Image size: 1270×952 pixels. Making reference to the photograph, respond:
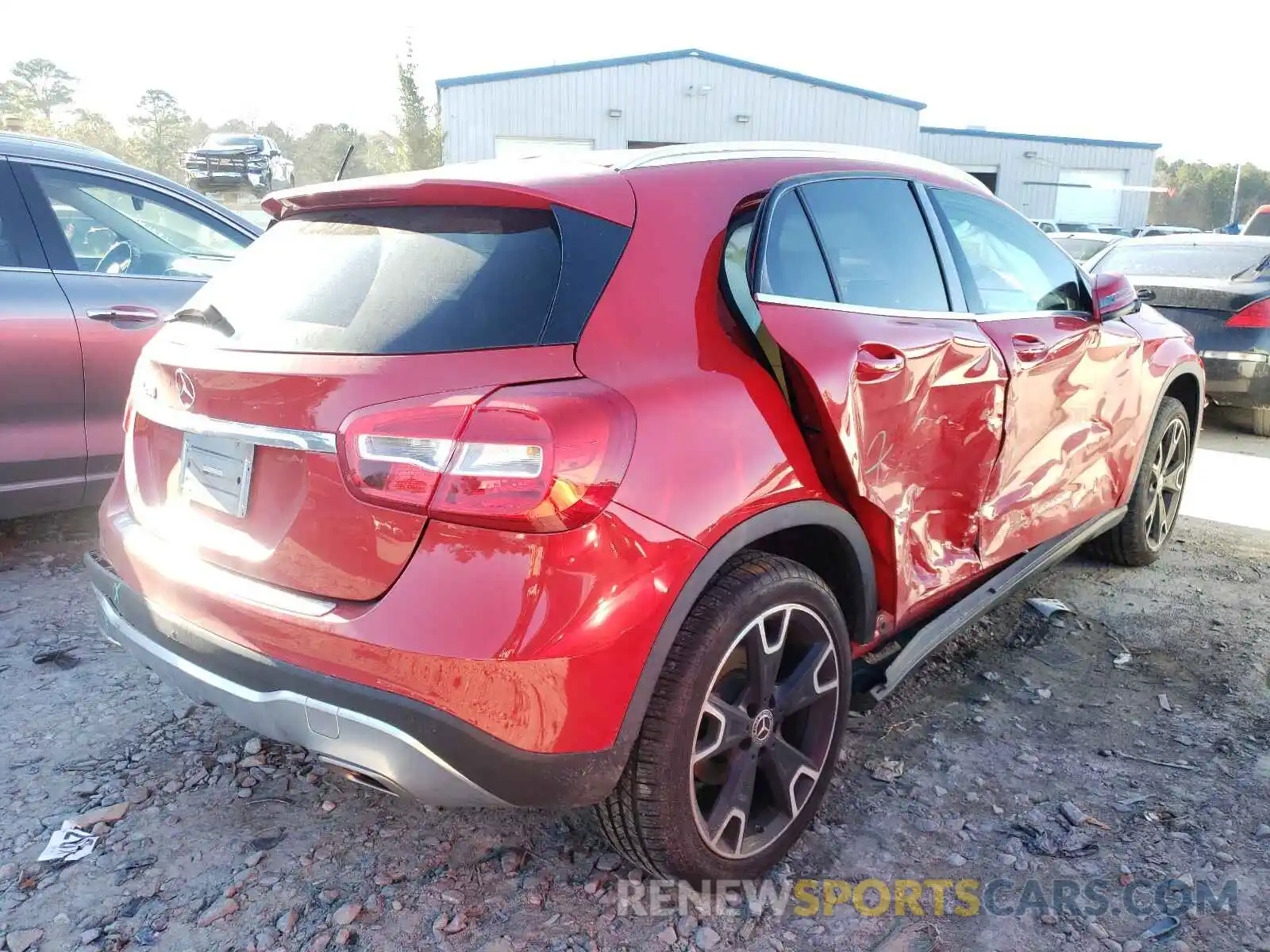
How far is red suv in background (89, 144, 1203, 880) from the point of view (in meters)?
1.76

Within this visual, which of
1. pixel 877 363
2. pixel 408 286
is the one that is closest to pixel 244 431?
pixel 408 286

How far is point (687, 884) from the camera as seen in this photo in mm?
2287

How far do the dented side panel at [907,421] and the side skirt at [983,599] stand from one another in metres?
0.10

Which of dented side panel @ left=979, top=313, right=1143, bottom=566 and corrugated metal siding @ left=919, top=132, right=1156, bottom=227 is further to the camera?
corrugated metal siding @ left=919, top=132, right=1156, bottom=227

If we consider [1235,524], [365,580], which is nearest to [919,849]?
[365,580]

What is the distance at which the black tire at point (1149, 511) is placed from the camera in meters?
4.23

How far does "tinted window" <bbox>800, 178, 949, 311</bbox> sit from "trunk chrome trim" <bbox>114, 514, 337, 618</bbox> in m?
1.52

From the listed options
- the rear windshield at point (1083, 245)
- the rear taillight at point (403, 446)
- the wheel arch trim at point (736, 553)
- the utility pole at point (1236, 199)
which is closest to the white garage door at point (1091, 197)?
the rear windshield at point (1083, 245)

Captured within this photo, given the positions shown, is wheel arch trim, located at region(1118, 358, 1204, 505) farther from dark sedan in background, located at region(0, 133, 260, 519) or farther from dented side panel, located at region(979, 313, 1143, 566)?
dark sedan in background, located at region(0, 133, 260, 519)

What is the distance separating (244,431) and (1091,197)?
42250mm

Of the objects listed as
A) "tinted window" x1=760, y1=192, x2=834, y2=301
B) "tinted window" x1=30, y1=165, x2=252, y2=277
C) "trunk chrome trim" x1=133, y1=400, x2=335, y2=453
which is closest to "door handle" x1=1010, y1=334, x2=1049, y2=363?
"tinted window" x1=760, y1=192, x2=834, y2=301

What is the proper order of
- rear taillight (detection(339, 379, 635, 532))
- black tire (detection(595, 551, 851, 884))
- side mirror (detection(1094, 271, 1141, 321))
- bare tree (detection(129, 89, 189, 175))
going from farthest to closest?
bare tree (detection(129, 89, 189, 175)) < side mirror (detection(1094, 271, 1141, 321)) < black tire (detection(595, 551, 851, 884)) < rear taillight (detection(339, 379, 635, 532))

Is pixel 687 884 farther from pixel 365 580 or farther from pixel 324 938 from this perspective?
pixel 365 580

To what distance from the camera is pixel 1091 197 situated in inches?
1497
